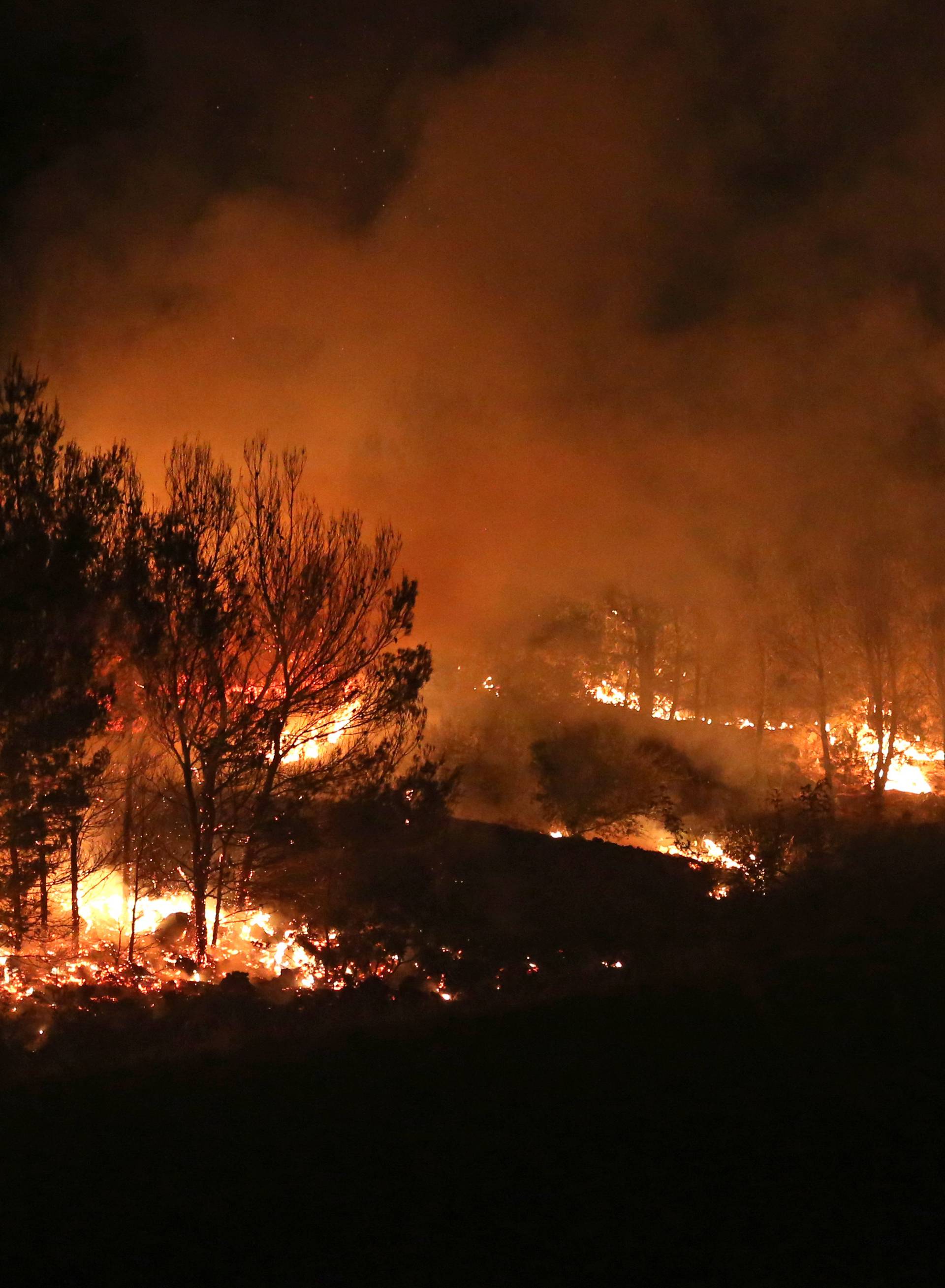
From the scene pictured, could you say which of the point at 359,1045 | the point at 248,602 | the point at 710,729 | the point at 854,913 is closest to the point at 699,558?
the point at 710,729

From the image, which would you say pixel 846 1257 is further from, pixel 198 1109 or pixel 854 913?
pixel 854 913

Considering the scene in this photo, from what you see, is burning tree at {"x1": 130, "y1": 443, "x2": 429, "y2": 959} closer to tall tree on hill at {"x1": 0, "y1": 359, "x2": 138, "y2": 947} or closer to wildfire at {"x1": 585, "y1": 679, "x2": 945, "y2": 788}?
tall tree on hill at {"x1": 0, "y1": 359, "x2": 138, "y2": 947}

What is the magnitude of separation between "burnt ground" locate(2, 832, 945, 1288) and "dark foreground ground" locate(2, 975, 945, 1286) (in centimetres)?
2

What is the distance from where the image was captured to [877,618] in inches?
858

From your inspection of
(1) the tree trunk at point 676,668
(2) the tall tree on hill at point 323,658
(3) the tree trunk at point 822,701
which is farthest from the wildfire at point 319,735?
(1) the tree trunk at point 676,668

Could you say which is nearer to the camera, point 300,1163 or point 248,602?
point 300,1163

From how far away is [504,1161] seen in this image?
5.21 metres

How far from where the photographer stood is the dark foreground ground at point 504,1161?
4320 mm

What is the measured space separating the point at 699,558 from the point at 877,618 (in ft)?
12.9

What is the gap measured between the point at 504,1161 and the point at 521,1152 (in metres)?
0.13

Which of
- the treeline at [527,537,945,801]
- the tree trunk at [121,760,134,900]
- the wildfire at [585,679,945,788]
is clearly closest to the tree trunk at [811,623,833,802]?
the treeline at [527,537,945,801]

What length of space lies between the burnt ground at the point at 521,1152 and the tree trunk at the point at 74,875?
2.55m

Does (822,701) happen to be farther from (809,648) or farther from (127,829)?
(127,829)

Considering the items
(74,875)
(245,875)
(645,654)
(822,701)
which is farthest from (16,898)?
(645,654)
